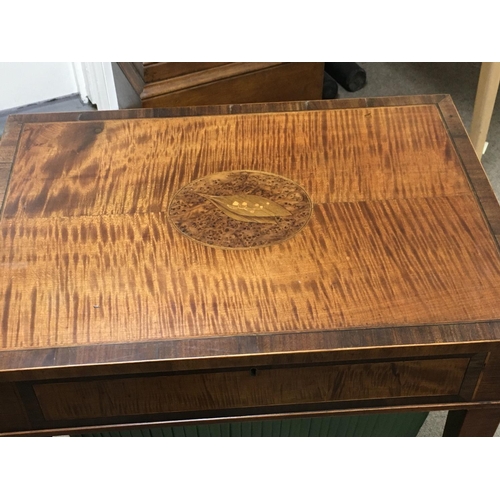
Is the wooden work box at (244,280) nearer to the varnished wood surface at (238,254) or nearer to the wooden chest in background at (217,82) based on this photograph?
the varnished wood surface at (238,254)

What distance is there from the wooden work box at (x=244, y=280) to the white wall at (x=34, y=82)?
872 millimetres

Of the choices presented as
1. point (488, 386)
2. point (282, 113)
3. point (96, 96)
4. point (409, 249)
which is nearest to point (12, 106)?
point (96, 96)

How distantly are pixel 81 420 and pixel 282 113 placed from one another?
57 cm

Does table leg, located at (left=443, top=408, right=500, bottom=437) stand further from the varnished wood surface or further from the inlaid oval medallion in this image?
the inlaid oval medallion

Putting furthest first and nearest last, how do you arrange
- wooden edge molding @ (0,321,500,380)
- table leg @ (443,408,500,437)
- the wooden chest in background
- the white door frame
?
the white door frame < the wooden chest in background < table leg @ (443,408,500,437) < wooden edge molding @ (0,321,500,380)

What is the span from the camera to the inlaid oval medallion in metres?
0.96

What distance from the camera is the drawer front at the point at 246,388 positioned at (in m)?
0.85

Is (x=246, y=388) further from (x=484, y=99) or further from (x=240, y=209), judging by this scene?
(x=484, y=99)

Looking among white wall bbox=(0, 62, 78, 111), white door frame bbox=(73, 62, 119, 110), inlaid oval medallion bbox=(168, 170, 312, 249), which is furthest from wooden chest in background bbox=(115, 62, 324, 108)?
inlaid oval medallion bbox=(168, 170, 312, 249)

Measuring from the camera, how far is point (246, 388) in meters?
0.87

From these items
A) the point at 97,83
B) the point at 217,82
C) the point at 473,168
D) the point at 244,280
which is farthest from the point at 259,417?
the point at 97,83

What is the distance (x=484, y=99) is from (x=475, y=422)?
0.88 m

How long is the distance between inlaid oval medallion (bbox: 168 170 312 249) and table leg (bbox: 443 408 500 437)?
33 centimetres

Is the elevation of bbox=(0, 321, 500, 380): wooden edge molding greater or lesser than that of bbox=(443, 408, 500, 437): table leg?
greater
